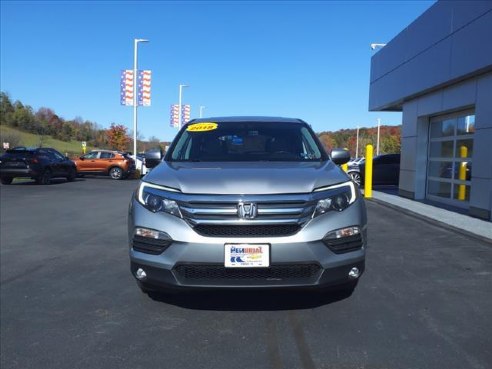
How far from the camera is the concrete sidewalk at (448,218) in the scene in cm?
818

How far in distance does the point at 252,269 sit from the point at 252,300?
42.9 inches

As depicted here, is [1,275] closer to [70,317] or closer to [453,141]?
[70,317]

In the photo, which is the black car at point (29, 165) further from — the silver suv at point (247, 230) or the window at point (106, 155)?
the silver suv at point (247, 230)

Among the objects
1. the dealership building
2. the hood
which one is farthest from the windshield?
the dealership building

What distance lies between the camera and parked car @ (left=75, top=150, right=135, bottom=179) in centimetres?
2727

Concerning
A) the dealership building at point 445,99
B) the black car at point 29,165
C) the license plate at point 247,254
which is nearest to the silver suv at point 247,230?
the license plate at point 247,254

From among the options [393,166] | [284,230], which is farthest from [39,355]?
[393,166]

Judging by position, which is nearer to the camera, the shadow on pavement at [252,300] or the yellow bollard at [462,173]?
the shadow on pavement at [252,300]

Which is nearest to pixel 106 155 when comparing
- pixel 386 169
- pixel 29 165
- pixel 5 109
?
pixel 29 165

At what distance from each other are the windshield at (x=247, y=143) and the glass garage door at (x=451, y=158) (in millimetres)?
7637

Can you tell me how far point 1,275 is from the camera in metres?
5.50

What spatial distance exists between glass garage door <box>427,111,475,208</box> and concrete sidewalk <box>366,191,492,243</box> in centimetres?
69

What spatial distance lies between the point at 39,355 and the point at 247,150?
2646 mm

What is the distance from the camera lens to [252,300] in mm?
4531
